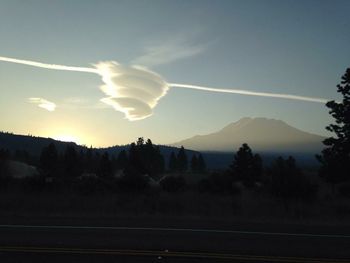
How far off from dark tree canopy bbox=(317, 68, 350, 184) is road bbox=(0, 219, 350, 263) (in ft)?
78.7

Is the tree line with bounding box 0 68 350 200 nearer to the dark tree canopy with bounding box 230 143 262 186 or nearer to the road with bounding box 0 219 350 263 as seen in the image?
the dark tree canopy with bounding box 230 143 262 186

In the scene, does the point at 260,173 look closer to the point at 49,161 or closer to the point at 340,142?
the point at 340,142

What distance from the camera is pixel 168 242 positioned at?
34.8 feet

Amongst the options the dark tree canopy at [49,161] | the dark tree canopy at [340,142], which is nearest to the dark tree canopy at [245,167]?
the dark tree canopy at [340,142]

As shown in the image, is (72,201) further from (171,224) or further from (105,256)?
(105,256)

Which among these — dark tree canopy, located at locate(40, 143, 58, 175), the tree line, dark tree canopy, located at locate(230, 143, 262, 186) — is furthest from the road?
dark tree canopy, located at locate(40, 143, 58, 175)

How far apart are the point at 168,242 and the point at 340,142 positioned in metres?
29.0

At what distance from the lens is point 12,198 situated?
22531 mm

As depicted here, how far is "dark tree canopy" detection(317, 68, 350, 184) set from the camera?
36188 mm

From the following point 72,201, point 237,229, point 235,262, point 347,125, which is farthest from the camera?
point 347,125

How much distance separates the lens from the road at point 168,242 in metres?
8.91

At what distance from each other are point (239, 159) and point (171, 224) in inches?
1915

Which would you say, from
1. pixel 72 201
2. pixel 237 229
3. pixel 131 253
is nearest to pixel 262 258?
pixel 131 253

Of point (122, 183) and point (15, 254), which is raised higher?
point (122, 183)
